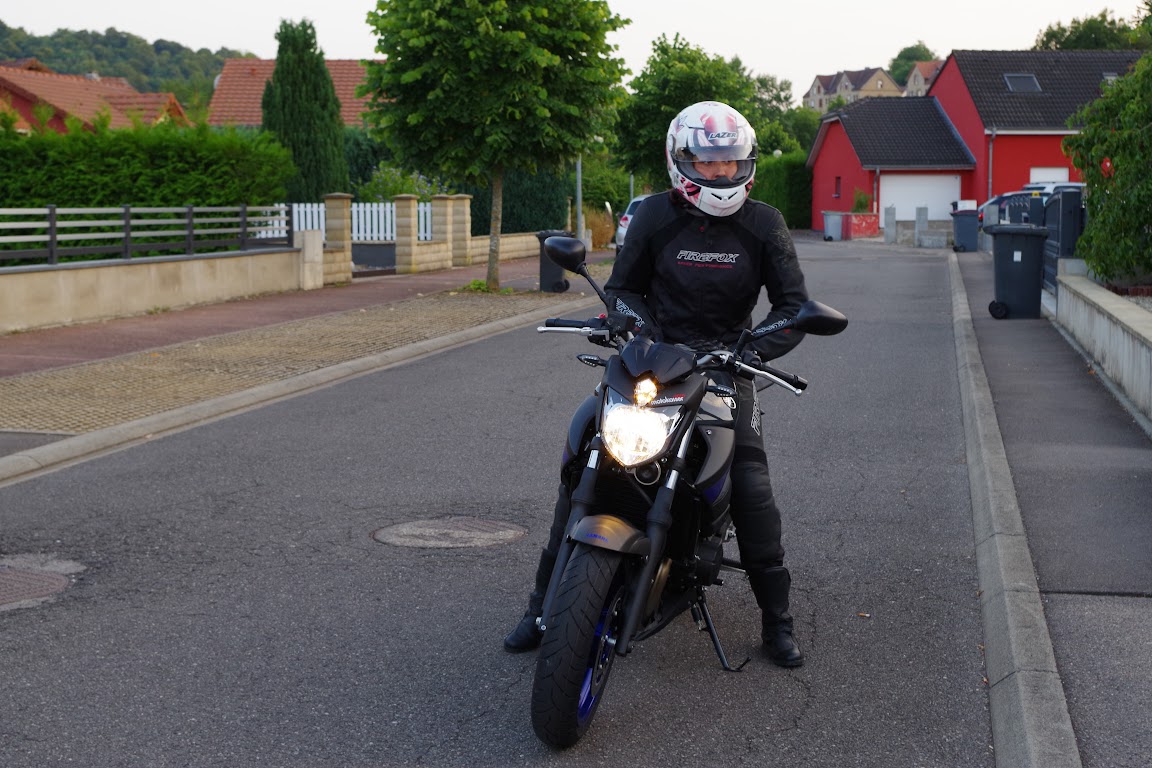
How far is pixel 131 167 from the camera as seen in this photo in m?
21.2

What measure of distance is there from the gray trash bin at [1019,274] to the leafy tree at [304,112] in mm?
19168

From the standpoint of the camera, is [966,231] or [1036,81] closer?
[966,231]

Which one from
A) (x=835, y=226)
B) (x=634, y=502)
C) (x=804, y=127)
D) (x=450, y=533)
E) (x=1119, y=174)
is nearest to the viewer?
(x=634, y=502)

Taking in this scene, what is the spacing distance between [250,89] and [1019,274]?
55111 mm

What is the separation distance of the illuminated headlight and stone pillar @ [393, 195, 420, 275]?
25119mm

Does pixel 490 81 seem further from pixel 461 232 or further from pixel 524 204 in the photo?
pixel 524 204

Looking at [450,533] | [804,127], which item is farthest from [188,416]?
[804,127]

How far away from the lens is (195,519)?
7195 mm

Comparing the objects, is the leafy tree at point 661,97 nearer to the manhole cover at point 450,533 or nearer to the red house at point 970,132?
the red house at point 970,132

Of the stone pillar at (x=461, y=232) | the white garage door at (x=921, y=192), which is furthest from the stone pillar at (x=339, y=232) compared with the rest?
the white garage door at (x=921, y=192)

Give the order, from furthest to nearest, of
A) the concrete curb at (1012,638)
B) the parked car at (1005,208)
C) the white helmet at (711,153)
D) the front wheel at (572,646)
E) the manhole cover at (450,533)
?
the parked car at (1005,208) → the manhole cover at (450,533) → the white helmet at (711,153) → the concrete curb at (1012,638) → the front wheel at (572,646)

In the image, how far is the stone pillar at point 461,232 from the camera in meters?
31.7

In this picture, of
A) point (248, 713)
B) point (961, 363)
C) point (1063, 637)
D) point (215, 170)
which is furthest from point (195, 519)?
point (215, 170)

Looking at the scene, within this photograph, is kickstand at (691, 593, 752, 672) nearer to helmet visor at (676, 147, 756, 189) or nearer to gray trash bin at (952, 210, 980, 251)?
helmet visor at (676, 147, 756, 189)
